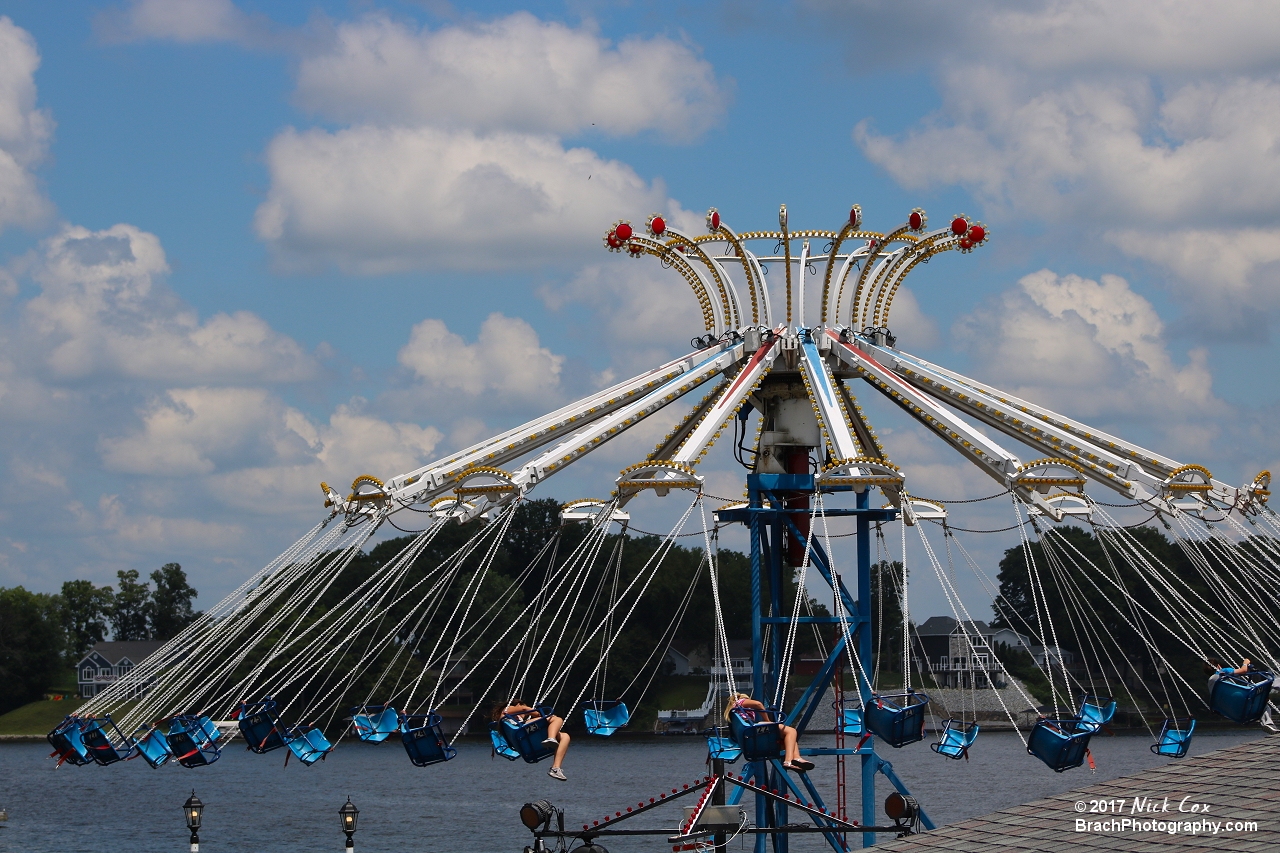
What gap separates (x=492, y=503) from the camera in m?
26.4

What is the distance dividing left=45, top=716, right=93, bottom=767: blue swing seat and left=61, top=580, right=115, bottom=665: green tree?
121m

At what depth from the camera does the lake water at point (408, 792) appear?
61594 millimetres

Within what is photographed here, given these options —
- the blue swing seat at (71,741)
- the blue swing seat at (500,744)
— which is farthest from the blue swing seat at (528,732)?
the blue swing seat at (71,741)

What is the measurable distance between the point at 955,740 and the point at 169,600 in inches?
4812

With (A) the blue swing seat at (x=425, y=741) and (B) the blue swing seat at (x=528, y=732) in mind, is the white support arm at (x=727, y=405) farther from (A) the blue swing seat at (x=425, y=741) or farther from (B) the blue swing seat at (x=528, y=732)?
(A) the blue swing seat at (x=425, y=741)

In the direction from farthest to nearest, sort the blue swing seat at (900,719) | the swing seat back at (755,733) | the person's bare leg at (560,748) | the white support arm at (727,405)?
1. the white support arm at (727,405)
2. the person's bare leg at (560,748)
3. the blue swing seat at (900,719)
4. the swing seat back at (755,733)

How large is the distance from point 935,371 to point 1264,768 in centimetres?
1292

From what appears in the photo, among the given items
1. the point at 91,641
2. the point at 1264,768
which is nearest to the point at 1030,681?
the point at 91,641

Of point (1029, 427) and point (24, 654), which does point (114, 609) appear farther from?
point (1029, 427)

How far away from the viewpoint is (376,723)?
2597cm

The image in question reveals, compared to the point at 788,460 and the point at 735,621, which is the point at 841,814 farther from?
the point at 735,621

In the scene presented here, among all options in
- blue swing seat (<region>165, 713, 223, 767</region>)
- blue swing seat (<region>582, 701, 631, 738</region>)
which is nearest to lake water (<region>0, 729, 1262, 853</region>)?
blue swing seat (<region>582, 701, 631, 738</region>)

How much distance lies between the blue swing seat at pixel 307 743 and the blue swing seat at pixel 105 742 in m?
2.30

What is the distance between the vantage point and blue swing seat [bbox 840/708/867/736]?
27.8 meters
